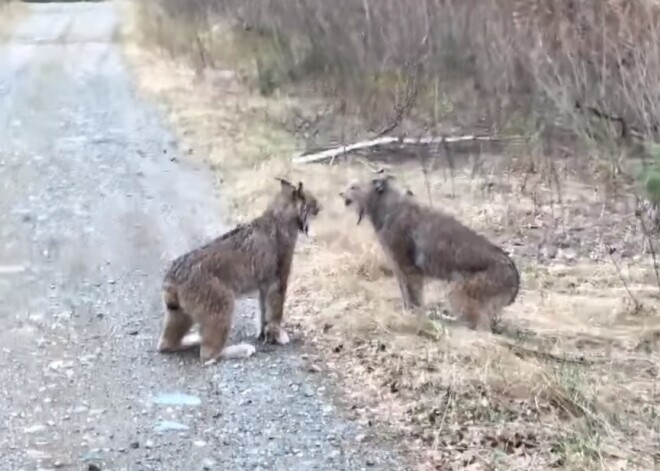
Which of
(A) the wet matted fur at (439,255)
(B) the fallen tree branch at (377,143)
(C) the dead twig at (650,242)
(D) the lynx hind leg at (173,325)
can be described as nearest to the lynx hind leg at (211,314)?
(D) the lynx hind leg at (173,325)

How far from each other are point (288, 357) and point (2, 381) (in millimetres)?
1535

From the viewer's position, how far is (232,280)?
7008mm

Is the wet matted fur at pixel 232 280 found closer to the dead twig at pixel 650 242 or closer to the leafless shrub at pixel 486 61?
the dead twig at pixel 650 242

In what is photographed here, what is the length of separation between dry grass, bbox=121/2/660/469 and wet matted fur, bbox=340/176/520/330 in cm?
19

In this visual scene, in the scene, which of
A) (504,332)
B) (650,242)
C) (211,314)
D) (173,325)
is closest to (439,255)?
(504,332)

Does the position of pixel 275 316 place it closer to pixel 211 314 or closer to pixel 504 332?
pixel 211 314

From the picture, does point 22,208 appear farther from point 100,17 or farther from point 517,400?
point 100,17

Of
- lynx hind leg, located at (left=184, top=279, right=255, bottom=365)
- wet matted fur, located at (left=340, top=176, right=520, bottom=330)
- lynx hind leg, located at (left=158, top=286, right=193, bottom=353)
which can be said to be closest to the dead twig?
wet matted fur, located at (left=340, top=176, right=520, bottom=330)

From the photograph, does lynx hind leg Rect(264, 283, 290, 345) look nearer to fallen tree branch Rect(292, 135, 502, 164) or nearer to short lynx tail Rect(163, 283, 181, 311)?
short lynx tail Rect(163, 283, 181, 311)

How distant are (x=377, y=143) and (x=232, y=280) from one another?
233 inches

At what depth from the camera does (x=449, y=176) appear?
1163 centimetres

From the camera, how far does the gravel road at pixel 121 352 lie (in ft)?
18.7

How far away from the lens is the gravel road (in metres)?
5.70

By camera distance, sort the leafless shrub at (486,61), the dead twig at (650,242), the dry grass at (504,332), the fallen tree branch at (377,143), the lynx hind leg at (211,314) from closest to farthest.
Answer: the dry grass at (504,332), the lynx hind leg at (211,314), the dead twig at (650,242), the leafless shrub at (486,61), the fallen tree branch at (377,143)
